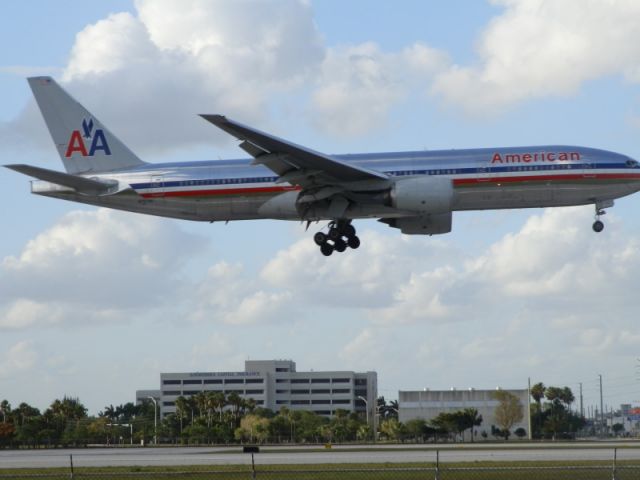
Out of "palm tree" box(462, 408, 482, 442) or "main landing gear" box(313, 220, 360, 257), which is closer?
"main landing gear" box(313, 220, 360, 257)

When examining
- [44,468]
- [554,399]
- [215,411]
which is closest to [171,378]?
[215,411]

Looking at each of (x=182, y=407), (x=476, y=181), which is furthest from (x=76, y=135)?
(x=182, y=407)

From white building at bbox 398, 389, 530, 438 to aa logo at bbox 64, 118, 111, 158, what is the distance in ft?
247

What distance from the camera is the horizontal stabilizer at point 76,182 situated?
5268cm

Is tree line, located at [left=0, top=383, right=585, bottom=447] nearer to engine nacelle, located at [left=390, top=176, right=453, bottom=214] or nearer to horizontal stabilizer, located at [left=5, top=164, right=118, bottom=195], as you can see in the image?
horizontal stabilizer, located at [left=5, top=164, right=118, bottom=195]

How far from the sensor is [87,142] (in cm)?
5909

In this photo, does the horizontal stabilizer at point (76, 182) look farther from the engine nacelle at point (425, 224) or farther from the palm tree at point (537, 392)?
the palm tree at point (537, 392)

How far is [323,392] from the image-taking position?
19738 centimetres

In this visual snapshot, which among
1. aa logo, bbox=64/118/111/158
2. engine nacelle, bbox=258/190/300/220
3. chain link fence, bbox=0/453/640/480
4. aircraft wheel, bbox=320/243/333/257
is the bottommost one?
chain link fence, bbox=0/453/640/480

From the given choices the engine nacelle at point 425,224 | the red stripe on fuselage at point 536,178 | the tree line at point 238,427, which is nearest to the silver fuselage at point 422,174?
the red stripe on fuselage at point 536,178

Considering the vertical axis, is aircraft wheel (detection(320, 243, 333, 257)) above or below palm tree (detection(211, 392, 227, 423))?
above

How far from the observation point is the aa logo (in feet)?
192

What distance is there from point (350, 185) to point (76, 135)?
54.1 feet

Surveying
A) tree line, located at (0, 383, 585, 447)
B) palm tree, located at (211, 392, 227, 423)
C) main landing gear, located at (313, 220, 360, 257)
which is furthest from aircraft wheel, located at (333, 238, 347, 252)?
palm tree, located at (211, 392, 227, 423)
